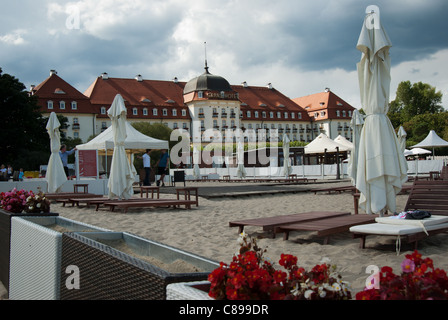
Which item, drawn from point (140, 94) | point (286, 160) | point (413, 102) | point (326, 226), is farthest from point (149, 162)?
point (413, 102)

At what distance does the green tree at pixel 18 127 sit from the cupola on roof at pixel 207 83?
4733cm

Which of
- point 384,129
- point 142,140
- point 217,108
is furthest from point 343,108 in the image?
point 384,129

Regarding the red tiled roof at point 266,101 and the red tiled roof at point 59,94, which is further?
the red tiled roof at point 266,101

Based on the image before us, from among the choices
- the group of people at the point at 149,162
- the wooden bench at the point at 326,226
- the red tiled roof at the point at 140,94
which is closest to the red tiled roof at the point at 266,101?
the red tiled roof at the point at 140,94

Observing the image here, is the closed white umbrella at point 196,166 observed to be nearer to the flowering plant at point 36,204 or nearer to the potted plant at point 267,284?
the flowering plant at point 36,204

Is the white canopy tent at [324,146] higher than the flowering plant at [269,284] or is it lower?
higher

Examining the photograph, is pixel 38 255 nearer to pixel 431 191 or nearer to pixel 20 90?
pixel 431 191

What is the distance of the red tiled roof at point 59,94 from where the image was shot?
233 feet

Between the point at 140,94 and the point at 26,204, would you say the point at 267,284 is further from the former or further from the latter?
the point at 140,94

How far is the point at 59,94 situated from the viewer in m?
Result: 72.0

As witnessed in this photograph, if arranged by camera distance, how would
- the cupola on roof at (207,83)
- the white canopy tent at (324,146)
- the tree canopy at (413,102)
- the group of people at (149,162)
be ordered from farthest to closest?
the cupola on roof at (207,83), the tree canopy at (413,102), the white canopy tent at (324,146), the group of people at (149,162)

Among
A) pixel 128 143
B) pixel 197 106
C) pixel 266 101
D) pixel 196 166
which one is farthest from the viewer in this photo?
pixel 266 101

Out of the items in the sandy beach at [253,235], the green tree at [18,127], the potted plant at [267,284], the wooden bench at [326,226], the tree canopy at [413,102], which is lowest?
the sandy beach at [253,235]

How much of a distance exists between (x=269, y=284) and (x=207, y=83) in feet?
281
